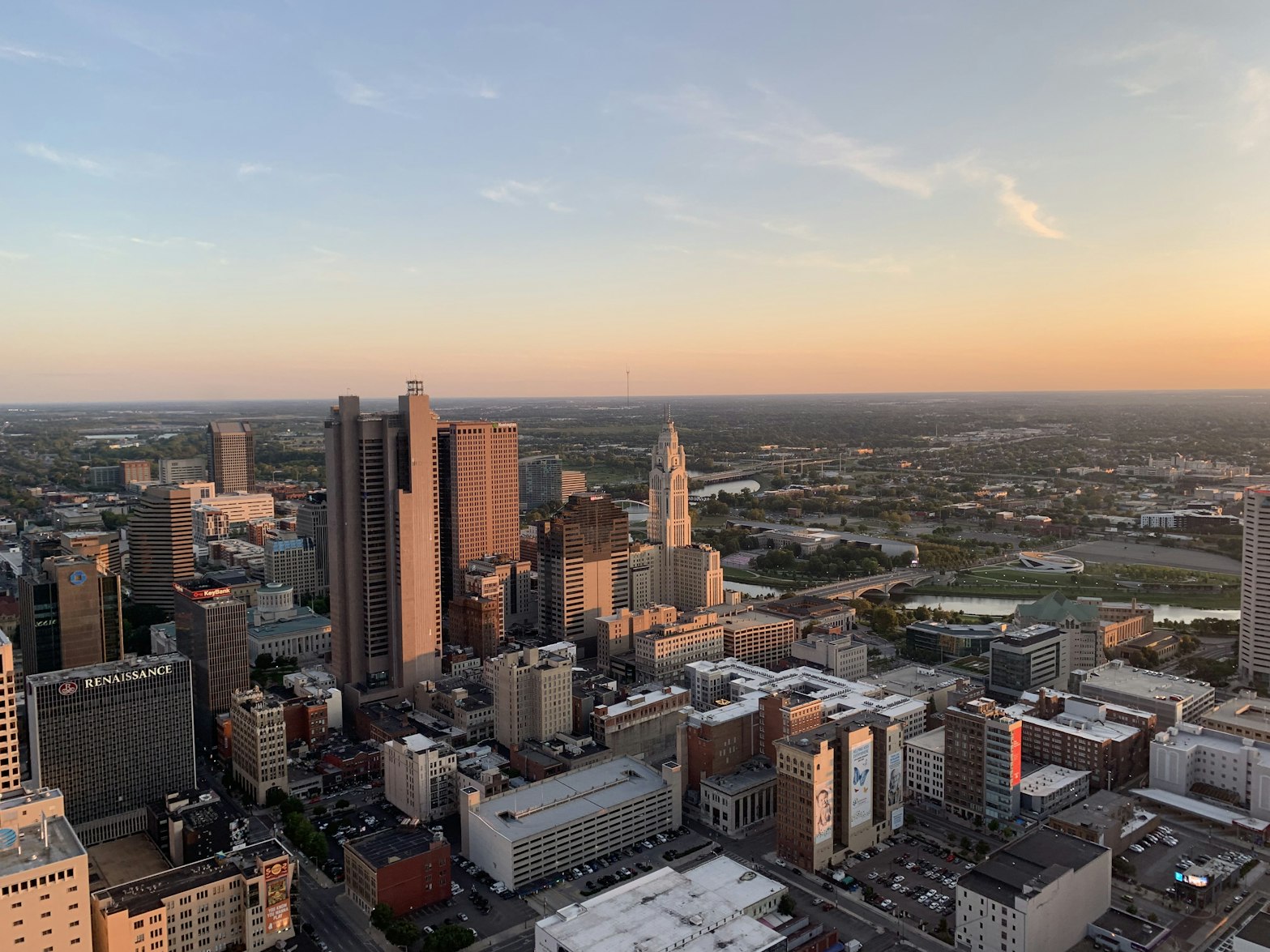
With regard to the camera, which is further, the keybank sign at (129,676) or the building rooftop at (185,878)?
the keybank sign at (129,676)

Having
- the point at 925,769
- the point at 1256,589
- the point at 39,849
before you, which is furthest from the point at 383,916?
the point at 1256,589

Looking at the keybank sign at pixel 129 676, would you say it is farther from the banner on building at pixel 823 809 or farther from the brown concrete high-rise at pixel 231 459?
the brown concrete high-rise at pixel 231 459

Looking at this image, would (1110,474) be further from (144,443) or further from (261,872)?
(144,443)

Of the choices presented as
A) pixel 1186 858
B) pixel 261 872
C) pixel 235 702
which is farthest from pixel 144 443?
pixel 1186 858

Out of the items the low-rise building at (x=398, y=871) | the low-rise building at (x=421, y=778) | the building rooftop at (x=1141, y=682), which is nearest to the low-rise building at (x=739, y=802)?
the low-rise building at (x=421, y=778)

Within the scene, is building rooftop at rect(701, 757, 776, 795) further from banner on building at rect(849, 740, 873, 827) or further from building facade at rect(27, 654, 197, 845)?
building facade at rect(27, 654, 197, 845)

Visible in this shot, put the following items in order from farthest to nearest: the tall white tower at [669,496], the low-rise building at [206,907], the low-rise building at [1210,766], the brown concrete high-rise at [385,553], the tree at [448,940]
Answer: the tall white tower at [669,496] → the brown concrete high-rise at [385,553] → the low-rise building at [1210,766] → the tree at [448,940] → the low-rise building at [206,907]

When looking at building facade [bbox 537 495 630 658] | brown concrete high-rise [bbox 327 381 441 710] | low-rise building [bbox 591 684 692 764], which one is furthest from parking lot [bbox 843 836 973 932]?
brown concrete high-rise [bbox 327 381 441 710]
